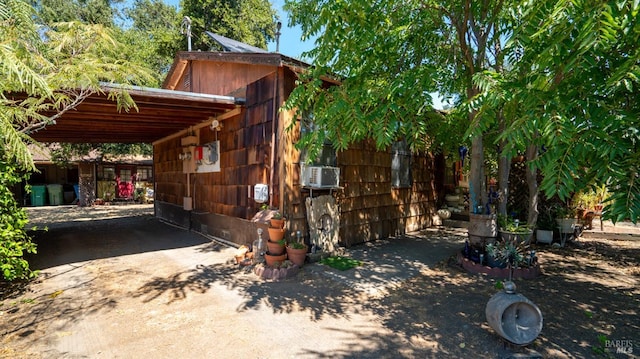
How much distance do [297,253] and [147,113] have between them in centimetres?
447

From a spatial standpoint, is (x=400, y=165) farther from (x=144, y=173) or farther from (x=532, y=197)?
(x=144, y=173)

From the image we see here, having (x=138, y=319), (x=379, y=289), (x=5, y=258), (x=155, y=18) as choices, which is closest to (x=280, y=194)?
(x=379, y=289)

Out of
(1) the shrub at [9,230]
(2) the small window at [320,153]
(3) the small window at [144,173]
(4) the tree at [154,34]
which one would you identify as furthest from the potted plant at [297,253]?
(3) the small window at [144,173]

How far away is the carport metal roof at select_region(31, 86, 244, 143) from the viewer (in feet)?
17.5

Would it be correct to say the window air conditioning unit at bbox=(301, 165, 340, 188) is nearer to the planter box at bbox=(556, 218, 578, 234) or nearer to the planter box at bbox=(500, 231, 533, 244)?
the planter box at bbox=(500, 231, 533, 244)

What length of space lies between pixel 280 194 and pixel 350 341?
9.66 feet

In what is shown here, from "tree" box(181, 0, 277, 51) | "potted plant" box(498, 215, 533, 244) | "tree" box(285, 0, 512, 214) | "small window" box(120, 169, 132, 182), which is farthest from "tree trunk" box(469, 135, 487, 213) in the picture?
"small window" box(120, 169, 132, 182)

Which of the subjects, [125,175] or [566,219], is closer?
[566,219]

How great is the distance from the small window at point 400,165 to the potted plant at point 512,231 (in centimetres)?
280

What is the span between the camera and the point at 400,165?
824 cm

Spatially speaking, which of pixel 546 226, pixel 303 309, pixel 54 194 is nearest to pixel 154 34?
pixel 54 194

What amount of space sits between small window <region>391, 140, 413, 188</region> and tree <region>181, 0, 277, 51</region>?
14.0 meters

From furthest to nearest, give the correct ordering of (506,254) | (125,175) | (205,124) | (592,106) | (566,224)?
(125,175) → (205,124) → (566,224) → (506,254) → (592,106)

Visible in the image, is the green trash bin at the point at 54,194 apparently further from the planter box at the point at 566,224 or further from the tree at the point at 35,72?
the planter box at the point at 566,224
